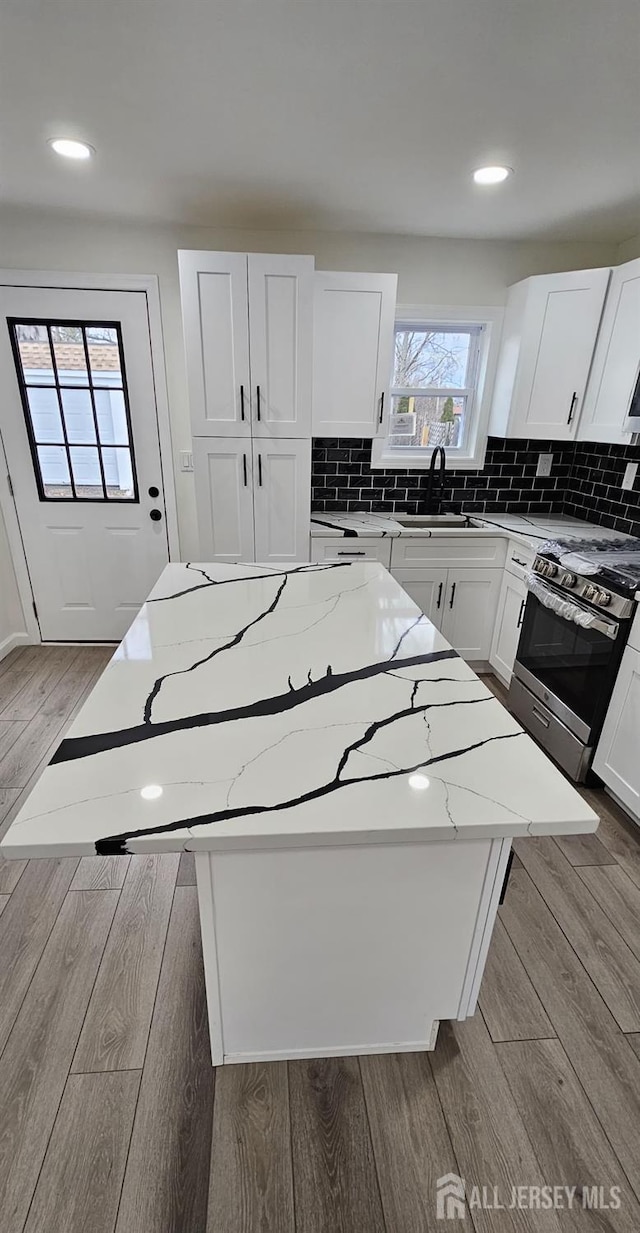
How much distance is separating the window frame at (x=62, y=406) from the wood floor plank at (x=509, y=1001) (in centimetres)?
294

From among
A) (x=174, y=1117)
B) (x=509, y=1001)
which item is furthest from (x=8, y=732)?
(x=509, y=1001)

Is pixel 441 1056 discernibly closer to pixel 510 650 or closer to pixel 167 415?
pixel 510 650

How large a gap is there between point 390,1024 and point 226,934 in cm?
51

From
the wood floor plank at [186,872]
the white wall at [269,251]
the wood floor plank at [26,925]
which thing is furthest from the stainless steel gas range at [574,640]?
the wood floor plank at [26,925]

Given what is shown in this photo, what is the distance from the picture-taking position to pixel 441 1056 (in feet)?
4.29

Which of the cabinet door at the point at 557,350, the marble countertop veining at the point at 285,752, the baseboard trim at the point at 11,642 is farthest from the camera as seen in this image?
the baseboard trim at the point at 11,642

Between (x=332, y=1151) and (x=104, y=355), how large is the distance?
11.4ft

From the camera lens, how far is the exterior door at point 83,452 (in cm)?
290

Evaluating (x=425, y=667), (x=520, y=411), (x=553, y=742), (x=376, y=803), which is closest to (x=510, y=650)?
(x=553, y=742)

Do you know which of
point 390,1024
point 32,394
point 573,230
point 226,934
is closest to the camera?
point 226,934

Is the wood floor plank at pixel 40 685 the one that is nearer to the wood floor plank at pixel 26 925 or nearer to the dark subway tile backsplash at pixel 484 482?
the wood floor plank at pixel 26 925

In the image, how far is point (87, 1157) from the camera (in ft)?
3.66

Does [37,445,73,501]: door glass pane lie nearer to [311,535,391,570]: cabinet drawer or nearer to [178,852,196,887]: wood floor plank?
[311,535,391,570]: cabinet drawer

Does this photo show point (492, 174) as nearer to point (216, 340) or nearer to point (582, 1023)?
point (216, 340)
